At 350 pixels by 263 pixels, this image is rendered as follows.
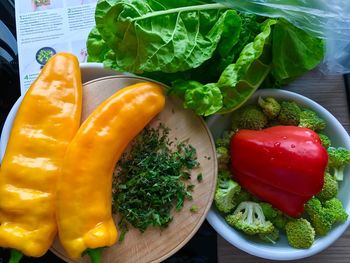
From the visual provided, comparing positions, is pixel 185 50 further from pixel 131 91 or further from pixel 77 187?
pixel 77 187

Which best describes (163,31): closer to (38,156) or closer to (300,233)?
(38,156)

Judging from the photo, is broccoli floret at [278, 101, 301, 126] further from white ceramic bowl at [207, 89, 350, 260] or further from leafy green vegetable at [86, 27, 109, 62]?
leafy green vegetable at [86, 27, 109, 62]

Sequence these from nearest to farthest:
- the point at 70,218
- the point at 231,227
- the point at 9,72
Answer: the point at 70,218 → the point at 231,227 → the point at 9,72

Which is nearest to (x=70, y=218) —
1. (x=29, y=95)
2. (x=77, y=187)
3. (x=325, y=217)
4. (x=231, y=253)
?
(x=77, y=187)

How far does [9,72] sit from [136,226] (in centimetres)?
44

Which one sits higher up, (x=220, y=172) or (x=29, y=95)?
(x=29, y=95)

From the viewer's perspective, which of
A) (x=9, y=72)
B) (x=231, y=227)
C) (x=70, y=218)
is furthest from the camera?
(x=9, y=72)

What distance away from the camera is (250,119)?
87 cm

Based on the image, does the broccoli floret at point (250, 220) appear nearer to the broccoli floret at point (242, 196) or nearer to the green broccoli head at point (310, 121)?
the broccoli floret at point (242, 196)

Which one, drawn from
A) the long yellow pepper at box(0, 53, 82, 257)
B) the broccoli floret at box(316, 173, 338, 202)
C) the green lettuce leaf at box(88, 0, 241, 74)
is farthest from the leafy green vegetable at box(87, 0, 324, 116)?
the broccoli floret at box(316, 173, 338, 202)

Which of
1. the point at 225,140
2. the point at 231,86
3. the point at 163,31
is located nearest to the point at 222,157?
the point at 225,140

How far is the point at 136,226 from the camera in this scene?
0.80 meters

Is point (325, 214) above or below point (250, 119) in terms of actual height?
below

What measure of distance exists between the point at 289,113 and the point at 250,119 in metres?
0.07
